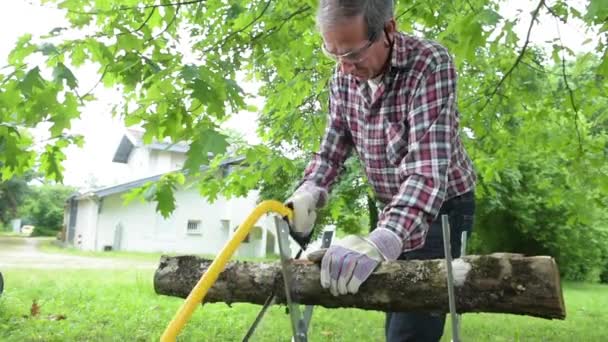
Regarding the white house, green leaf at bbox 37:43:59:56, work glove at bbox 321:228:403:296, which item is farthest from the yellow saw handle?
the white house

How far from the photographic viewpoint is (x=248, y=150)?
14.2 feet

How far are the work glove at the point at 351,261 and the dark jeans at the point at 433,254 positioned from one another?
0.50 m

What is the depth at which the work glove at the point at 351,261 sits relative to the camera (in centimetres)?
157

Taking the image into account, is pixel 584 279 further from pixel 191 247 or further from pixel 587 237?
pixel 191 247

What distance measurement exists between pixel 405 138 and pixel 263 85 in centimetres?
442

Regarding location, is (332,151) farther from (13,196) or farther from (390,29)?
(13,196)

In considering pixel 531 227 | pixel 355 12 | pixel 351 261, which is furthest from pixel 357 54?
pixel 531 227

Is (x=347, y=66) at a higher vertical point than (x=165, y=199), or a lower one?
higher

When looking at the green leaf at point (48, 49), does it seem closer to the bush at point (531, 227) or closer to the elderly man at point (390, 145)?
the elderly man at point (390, 145)

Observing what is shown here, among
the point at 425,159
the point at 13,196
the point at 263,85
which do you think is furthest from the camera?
the point at 13,196

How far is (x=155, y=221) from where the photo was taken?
76.8ft

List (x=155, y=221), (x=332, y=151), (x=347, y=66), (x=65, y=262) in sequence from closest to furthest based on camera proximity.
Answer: (x=347, y=66), (x=332, y=151), (x=65, y=262), (x=155, y=221)

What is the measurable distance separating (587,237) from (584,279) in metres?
3.75

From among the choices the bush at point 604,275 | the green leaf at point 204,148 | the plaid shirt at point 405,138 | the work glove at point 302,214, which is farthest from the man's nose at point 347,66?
the bush at point 604,275
